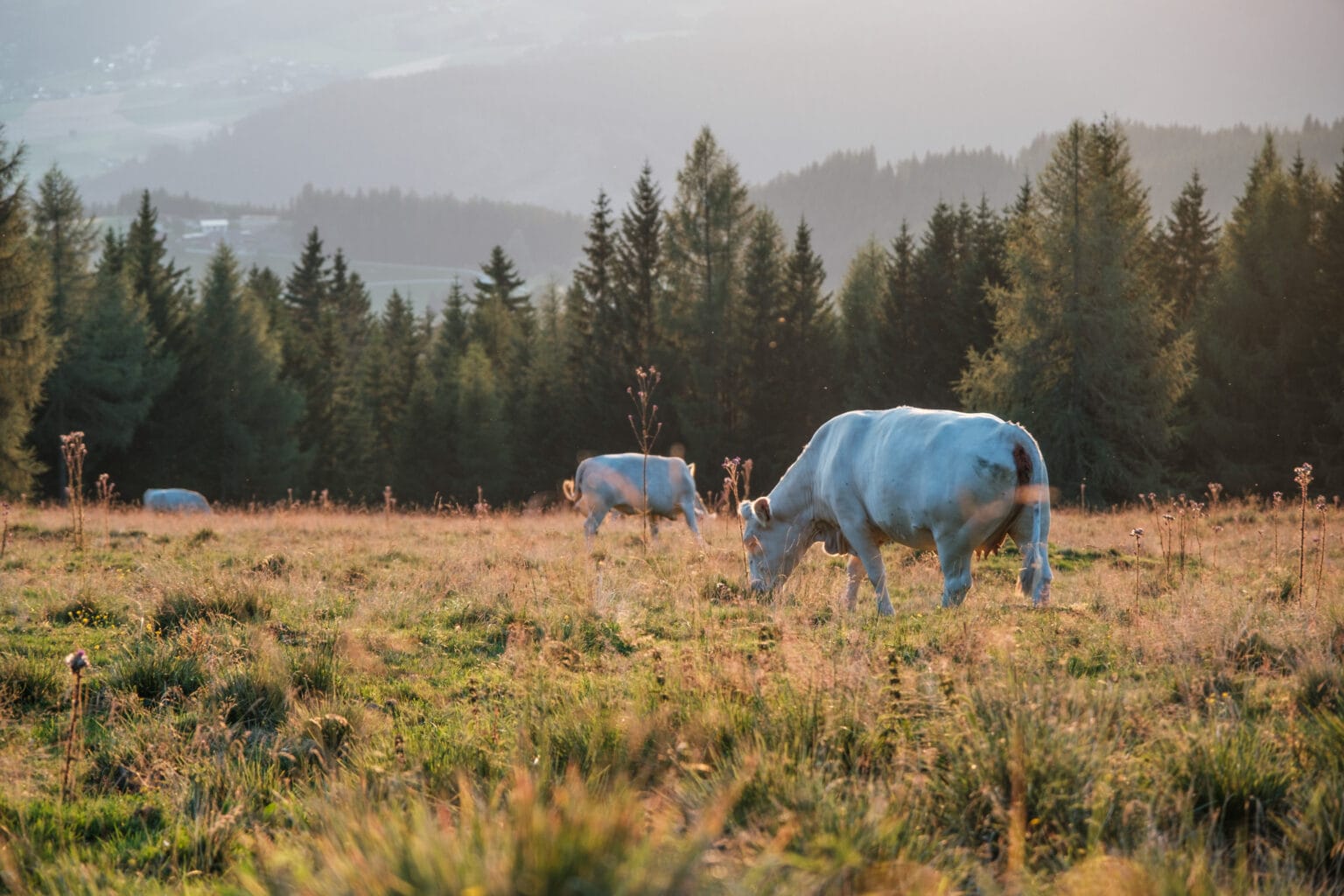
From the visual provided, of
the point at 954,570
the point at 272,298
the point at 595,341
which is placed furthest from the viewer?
the point at 272,298

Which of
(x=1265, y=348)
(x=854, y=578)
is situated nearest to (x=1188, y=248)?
(x=1265, y=348)

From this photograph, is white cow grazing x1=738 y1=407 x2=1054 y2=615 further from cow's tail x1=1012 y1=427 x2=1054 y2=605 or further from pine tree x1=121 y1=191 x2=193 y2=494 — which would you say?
pine tree x1=121 y1=191 x2=193 y2=494

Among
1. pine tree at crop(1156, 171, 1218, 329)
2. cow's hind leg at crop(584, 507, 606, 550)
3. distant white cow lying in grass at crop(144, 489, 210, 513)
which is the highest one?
pine tree at crop(1156, 171, 1218, 329)

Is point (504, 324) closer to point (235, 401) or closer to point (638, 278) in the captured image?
point (638, 278)

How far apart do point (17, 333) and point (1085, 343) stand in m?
34.3

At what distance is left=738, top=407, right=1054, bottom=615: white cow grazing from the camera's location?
314 inches

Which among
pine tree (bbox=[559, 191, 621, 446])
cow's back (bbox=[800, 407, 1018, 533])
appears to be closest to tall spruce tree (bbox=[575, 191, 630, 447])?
pine tree (bbox=[559, 191, 621, 446])

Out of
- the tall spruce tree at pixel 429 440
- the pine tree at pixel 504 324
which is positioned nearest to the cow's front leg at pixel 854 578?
the pine tree at pixel 504 324

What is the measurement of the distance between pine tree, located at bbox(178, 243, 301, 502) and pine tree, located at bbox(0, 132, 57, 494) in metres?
11.3

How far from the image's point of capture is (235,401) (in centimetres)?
4684

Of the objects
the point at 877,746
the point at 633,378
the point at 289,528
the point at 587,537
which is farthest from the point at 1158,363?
the point at 877,746

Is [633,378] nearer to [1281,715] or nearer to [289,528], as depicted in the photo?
[289,528]

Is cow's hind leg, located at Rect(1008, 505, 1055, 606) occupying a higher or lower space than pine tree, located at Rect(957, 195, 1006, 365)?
lower

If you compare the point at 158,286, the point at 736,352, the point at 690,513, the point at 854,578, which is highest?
the point at 158,286
